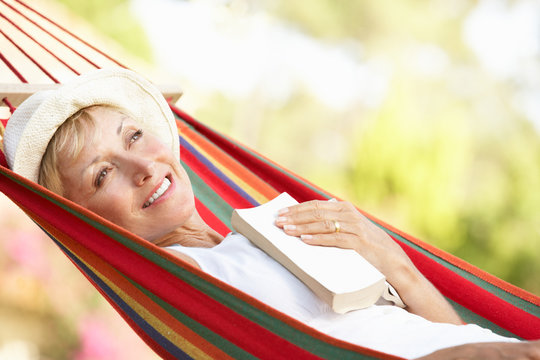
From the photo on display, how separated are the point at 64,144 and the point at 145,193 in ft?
0.93

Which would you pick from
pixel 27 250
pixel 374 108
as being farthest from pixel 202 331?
pixel 374 108

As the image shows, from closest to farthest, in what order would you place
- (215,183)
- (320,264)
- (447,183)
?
(320,264), (215,183), (447,183)

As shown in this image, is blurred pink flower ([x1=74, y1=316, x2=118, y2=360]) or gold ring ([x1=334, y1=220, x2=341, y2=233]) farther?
blurred pink flower ([x1=74, y1=316, x2=118, y2=360])

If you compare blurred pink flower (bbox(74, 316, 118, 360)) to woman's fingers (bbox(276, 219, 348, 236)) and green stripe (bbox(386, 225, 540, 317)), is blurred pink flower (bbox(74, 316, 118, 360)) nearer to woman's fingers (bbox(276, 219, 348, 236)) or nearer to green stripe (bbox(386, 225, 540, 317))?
green stripe (bbox(386, 225, 540, 317))

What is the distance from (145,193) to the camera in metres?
1.86

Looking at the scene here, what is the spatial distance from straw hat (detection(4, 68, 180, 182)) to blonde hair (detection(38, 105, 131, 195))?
0.02 meters

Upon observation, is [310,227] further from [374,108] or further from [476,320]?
[374,108]

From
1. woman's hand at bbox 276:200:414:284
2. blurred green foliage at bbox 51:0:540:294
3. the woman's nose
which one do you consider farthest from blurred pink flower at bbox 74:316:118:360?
blurred green foliage at bbox 51:0:540:294

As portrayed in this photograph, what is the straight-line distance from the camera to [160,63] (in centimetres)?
1345

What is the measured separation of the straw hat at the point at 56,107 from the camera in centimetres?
187

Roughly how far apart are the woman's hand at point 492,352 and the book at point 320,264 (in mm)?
272

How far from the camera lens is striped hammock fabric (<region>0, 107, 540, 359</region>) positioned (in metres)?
1.42

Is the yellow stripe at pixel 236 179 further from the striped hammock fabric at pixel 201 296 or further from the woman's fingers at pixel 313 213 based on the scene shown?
the woman's fingers at pixel 313 213

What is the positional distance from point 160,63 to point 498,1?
8.69 meters
